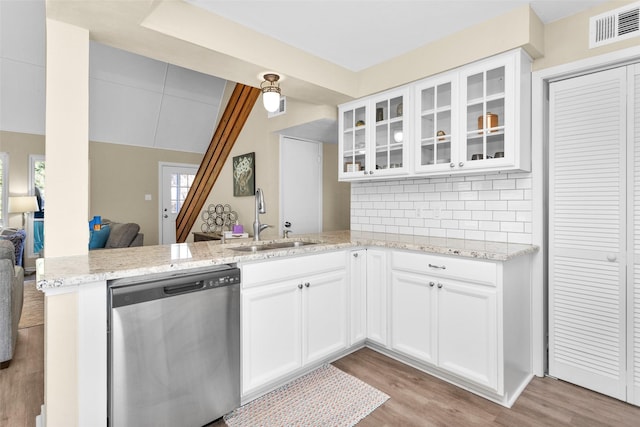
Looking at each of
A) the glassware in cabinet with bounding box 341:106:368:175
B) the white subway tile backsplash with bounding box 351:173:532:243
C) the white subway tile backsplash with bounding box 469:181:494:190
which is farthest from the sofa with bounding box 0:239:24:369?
the white subway tile backsplash with bounding box 469:181:494:190

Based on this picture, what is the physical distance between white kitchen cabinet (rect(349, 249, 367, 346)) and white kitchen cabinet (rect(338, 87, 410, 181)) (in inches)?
30.8

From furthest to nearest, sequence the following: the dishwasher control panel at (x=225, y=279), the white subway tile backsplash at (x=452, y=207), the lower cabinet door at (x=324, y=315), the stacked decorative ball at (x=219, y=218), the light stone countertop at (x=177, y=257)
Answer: the stacked decorative ball at (x=219, y=218)
the white subway tile backsplash at (x=452, y=207)
the lower cabinet door at (x=324, y=315)
the dishwasher control panel at (x=225, y=279)
the light stone countertop at (x=177, y=257)

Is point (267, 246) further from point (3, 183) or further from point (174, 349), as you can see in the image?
point (3, 183)

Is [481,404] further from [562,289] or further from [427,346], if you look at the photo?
[562,289]

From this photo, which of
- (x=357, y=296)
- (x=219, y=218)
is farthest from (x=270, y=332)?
(x=219, y=218)

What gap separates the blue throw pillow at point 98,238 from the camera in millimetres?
4559

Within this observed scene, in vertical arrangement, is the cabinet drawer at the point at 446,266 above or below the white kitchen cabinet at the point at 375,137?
below

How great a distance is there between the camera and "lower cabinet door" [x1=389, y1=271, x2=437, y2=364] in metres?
2.28

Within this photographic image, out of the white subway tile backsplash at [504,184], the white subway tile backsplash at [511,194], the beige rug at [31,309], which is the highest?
the white subway tile backsplash at [504,184]

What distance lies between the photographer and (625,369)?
202 centimetres

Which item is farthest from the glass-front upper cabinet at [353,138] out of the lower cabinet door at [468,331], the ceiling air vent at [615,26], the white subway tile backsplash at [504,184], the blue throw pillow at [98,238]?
the blue throw pillow at [98,238]

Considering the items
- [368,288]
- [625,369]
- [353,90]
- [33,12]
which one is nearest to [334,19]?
[353,90]

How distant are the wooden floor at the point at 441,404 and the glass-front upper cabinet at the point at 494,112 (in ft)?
4.87

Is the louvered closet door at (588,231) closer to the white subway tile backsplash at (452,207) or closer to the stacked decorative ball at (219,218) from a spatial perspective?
the white subway tile backsplash at (452,207)
